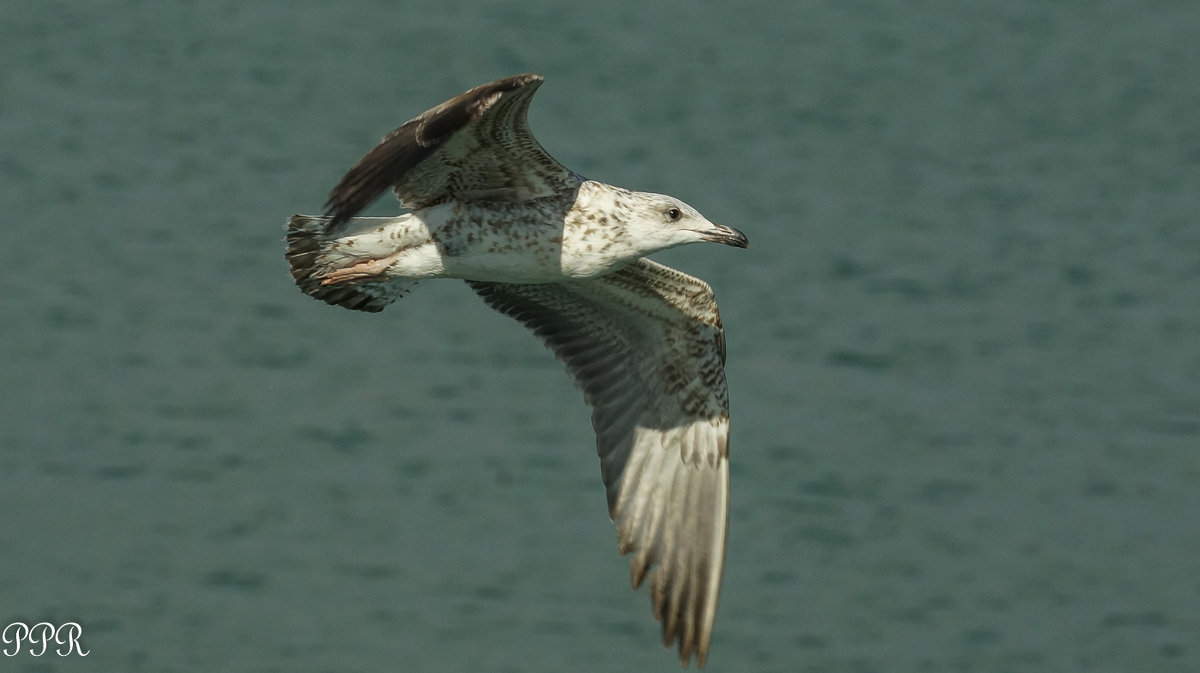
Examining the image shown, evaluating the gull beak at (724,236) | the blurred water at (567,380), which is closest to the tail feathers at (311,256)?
the gull beak at (724,236)

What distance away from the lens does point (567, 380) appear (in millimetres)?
19266

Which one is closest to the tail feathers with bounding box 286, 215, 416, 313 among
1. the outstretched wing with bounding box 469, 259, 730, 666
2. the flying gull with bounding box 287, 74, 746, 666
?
the flying gull with bounding box 287, 74, 746, 666

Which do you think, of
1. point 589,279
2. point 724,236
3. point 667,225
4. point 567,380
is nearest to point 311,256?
point 589,279

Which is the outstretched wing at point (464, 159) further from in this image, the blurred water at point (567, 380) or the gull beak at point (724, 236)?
the blurred water at point (567, 380)

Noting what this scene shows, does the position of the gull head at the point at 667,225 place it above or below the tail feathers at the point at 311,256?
above

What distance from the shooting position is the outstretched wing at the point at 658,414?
11.0 meters

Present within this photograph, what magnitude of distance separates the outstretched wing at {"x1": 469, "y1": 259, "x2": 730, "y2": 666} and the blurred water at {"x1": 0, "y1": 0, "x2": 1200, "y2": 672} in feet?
13.9

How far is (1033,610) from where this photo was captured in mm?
16641

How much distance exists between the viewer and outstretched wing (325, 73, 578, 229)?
8.63m

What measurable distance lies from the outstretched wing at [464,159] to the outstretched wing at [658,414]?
1.25m

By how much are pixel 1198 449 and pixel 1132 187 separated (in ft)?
18.7

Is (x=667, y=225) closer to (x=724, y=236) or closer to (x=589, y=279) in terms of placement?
(x=724, y=236)

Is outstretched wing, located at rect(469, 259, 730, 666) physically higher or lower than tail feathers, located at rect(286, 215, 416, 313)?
lower

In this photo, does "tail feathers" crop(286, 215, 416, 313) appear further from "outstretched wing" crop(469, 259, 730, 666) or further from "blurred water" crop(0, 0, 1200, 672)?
"blurred water" crop(0, 0, 1200, 672)
